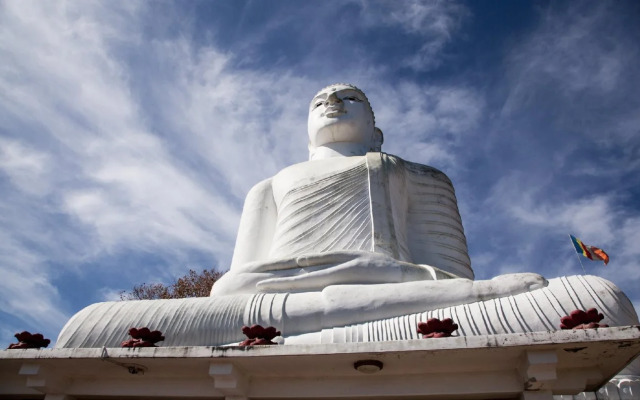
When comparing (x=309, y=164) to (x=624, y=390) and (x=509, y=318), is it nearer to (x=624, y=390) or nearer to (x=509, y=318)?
(x=509, y=318)

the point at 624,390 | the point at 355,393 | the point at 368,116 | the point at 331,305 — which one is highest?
the point at 368,116

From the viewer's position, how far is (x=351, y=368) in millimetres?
3600

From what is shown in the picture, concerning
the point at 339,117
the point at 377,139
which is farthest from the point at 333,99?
the point at 377,139

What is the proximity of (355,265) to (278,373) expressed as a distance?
2.02 meters

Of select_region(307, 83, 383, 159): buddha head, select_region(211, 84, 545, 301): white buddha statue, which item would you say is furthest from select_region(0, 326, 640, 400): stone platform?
select_region(307, 83, 383, 159): buddha head

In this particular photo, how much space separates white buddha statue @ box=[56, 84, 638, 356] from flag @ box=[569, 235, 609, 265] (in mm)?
2849

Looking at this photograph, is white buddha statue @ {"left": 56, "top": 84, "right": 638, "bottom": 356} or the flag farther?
the flag

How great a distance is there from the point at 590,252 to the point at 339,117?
4828mm

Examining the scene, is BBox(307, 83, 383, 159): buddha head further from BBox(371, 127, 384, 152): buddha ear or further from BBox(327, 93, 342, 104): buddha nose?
BBox(371, 127, 384, 152): buddha ear

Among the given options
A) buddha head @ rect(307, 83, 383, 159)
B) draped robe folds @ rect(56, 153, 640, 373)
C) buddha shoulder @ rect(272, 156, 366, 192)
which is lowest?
draped robe folds @ rect(56, 153, 640, 373)

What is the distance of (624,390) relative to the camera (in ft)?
15.3

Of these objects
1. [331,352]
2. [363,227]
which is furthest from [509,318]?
[363,227]

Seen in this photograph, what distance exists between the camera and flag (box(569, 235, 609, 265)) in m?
9.05

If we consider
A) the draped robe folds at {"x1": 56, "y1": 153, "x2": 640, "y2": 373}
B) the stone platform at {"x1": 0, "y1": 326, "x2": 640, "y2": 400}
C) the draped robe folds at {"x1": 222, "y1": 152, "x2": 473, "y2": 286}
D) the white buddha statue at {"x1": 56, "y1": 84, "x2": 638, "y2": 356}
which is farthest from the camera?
the draped robe folds at {"x1": 222, "y1": 152, "x2": 473, "y2": 286}
